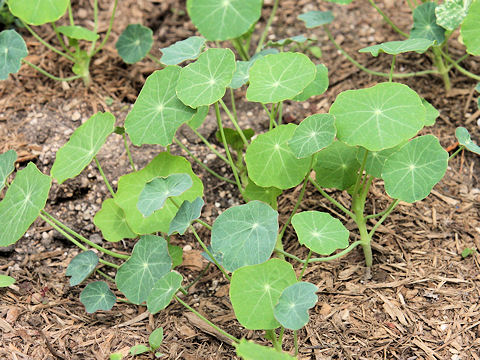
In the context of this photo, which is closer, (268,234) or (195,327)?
(268,234)


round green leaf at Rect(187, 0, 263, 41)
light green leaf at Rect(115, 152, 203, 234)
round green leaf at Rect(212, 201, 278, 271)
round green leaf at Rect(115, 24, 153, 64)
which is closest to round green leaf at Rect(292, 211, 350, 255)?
round green leaf at Rect(212, 201, 278, 271)

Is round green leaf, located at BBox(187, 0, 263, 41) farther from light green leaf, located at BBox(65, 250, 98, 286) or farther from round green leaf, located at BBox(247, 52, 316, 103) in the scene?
light green leaf, located at BBox(65, 250, 98, 286)

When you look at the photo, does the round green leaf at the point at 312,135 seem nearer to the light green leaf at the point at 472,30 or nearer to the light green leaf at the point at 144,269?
the light green leaf at the point at 144,269

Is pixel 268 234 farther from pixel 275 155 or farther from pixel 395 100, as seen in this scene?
pixel 395 100

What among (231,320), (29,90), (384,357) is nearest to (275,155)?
(231,320)

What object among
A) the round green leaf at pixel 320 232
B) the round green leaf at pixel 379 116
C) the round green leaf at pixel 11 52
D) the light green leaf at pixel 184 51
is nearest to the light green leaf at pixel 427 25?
the round green leaf at pixel 379 116

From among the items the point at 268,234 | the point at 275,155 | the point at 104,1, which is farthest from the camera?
the point at 104,1

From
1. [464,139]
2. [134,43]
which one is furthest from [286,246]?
[134,43]
